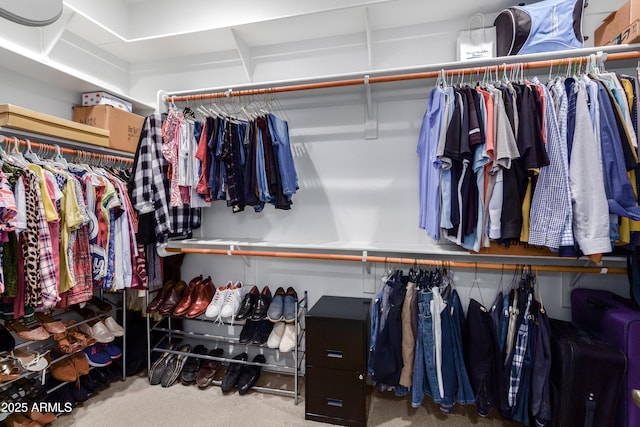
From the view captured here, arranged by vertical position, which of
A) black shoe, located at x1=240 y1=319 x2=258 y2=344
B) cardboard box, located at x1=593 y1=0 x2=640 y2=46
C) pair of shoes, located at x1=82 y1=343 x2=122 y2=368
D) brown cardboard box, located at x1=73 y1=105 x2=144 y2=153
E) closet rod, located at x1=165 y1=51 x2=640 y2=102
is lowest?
pair of shoes, located at x1=82 y1=343 x2=122 y2=368

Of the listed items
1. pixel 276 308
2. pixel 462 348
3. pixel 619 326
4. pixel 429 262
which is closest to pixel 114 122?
pixel 276 308

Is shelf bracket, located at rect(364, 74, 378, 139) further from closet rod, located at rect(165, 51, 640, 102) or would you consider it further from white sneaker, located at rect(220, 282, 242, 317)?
white sneaker, located at rect(220, 282, 242, 317)

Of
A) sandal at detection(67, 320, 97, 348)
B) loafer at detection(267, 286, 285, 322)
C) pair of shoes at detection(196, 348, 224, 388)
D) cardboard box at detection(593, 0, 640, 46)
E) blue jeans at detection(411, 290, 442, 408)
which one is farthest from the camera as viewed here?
pair of shoes at detection(196, 348, 224, 388)

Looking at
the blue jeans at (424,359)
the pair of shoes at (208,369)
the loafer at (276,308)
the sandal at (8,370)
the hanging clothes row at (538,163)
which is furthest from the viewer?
the pair of shoes at (208,369)

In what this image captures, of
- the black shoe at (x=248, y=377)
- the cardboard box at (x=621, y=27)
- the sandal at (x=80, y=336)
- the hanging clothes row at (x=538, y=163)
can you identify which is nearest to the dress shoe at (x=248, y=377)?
the black shoe at (x=248, y=377)

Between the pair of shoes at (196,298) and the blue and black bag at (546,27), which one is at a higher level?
the blue and black bag at (546,27)

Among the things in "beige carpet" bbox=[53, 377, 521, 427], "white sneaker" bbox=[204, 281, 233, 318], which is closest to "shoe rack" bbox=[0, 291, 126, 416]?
"beige carpet" bbox=[53, 377, 521, 427]

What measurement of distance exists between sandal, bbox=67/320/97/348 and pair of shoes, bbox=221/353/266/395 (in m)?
0.89

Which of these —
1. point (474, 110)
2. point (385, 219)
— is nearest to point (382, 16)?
point (474, 110)

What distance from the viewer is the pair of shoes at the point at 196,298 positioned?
2.22m

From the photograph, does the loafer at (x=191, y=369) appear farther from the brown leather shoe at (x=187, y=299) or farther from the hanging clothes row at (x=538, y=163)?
the hanging clothes row at (x=538, y=163)

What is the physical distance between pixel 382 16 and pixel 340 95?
547mm

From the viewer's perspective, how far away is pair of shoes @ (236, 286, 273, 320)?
2.14 metres

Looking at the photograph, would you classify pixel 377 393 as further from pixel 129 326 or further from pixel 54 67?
pixel 54 67
